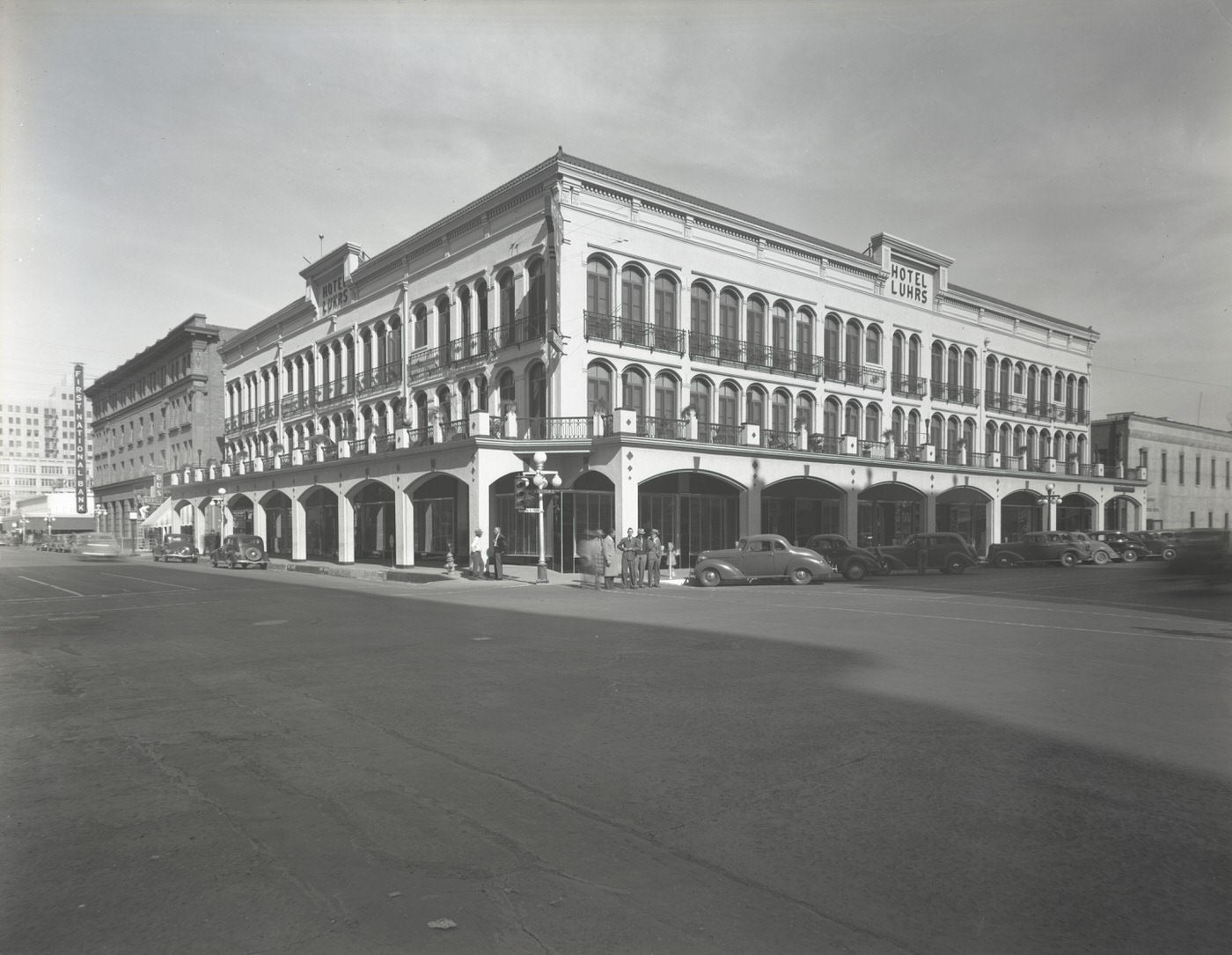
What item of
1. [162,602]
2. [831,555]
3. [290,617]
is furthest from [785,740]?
[831,555]

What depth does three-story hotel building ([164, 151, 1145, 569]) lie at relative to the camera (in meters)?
30.1

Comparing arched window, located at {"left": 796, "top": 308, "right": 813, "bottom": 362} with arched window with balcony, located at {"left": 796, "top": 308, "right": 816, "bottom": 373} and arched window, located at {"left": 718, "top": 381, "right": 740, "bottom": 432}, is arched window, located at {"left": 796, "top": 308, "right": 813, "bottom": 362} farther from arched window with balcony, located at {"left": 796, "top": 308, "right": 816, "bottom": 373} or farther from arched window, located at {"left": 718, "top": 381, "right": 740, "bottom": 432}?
arched window, located at {"left": 718, "top": 381, "right": 740, "bottom": 432}

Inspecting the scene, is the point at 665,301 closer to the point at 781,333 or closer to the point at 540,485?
the point at 781,333

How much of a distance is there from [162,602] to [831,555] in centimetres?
2121

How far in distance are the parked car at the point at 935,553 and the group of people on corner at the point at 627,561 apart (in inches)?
400

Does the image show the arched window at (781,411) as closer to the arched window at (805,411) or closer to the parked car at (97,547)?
the arched window at (805,411)

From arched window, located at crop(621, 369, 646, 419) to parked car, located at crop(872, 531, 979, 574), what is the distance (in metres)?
10.7

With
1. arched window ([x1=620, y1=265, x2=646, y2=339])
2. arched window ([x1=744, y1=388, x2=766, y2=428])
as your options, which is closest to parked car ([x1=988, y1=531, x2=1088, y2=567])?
arched window ([x1=744, y1=388, x2=766, y2=428])

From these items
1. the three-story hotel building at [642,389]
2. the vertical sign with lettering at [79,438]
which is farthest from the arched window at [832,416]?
the vertical sign with lettering at [79,438]

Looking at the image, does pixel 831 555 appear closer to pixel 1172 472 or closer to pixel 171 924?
pixel 1172 472

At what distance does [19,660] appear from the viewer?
34.6 ft

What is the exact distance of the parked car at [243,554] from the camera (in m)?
36.9

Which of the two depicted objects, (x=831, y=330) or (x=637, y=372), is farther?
(x=831, y=330)

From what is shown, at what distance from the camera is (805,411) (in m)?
37.8
